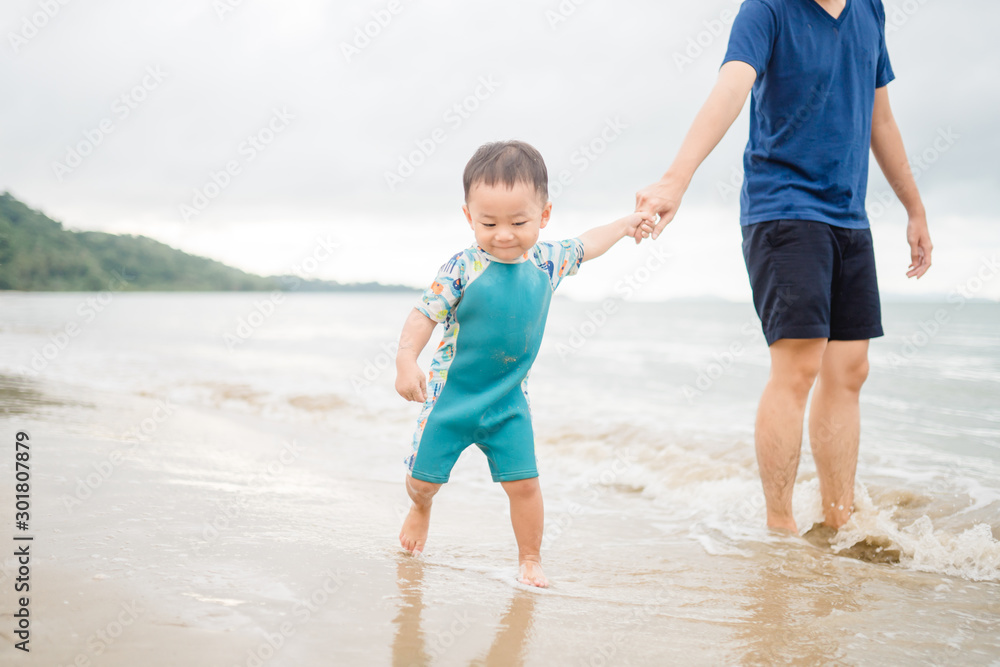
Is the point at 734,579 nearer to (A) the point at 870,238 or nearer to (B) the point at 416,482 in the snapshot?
(B) the point at 416,482

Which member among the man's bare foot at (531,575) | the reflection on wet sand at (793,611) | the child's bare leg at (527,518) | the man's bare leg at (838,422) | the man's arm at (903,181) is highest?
the man's arm at (903,181)

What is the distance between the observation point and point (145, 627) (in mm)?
1702

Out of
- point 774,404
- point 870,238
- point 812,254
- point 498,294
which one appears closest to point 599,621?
point 498,294

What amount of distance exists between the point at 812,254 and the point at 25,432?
13.6ft

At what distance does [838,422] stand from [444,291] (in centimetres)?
179

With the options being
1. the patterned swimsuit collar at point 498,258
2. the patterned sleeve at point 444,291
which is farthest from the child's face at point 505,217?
the patterned sleeve at point 444,291

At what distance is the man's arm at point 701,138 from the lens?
2426 millimetres

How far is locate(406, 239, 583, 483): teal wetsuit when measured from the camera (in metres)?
2.38

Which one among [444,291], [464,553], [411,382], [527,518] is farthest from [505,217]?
[464,553]

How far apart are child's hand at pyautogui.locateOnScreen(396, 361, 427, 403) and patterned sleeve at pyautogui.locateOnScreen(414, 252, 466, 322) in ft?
0.76

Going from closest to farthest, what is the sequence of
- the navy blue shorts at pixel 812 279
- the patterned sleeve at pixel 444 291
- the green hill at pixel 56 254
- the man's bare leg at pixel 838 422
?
1. the patterned sleeve at pixel 444 291
2. the navy blue shorts at pixel 812 279
3. the man's bare leg at pixel 838 422
4. the green hill at pixel 56 254

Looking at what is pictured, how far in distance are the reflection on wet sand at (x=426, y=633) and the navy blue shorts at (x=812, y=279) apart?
146 cm

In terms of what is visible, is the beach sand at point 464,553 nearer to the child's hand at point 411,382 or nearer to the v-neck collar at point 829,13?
the child's hand at point 411,382

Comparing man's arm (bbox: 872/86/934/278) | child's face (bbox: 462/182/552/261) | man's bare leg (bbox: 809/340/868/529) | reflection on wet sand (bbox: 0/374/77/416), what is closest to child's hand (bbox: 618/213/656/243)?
child's face (bbox: 462/182/552/261)
